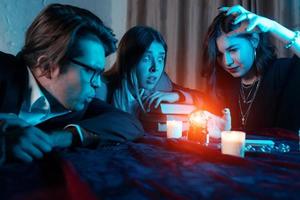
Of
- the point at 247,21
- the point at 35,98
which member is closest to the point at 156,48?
the point at 247,21

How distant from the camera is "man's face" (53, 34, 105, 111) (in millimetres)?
1122

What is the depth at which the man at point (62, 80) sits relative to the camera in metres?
1.08

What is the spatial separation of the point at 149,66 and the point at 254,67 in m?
0.60

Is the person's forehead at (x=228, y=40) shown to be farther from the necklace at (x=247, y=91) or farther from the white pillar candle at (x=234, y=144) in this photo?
the white pillar candle at (x=234, y=144)

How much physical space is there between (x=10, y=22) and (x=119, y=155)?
1.92 metres

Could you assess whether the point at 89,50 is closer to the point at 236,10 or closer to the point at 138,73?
the point at 138,73

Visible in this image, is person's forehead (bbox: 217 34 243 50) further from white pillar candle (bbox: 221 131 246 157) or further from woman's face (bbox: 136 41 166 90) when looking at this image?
white pillar candle (bbox: 221 131 246 157)

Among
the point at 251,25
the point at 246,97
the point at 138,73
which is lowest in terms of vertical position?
the point at 246,97

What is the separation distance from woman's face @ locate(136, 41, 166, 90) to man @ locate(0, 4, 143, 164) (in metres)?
0.50

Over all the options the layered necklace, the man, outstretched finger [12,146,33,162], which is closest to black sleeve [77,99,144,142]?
the man

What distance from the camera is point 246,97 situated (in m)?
1.90

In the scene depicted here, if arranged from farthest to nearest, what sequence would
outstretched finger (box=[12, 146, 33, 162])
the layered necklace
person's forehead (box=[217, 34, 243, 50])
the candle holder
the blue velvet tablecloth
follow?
the layered necklace < person's forehead (box=[217, 34, 243, 50]) < the candle holder < outstretched finger (box=[12, 146, 33, 162]) < the blue velvet tablecloth

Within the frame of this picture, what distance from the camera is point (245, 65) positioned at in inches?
69.9

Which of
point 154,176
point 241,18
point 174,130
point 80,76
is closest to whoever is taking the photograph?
point 154,176
